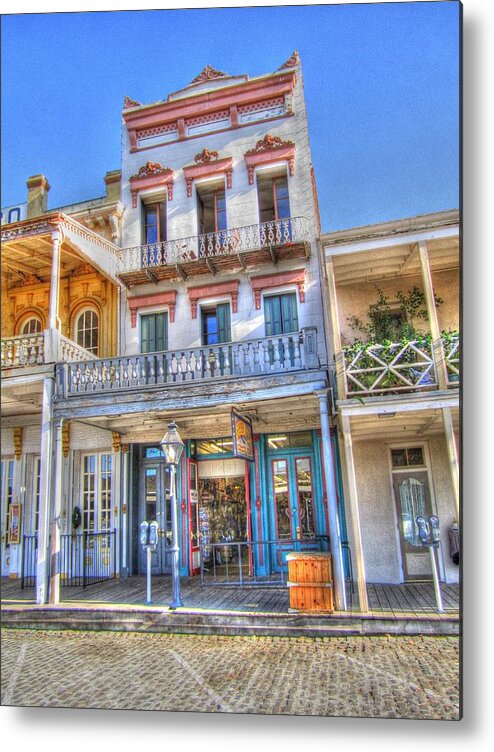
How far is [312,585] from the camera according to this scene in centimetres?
593

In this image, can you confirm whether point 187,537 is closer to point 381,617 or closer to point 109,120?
point 381,617

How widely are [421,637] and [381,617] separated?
0.46 metres

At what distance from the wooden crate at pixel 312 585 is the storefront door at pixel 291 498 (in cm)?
243

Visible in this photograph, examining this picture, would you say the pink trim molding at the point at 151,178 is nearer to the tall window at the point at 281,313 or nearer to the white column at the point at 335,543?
the tall window at the point at 281,313

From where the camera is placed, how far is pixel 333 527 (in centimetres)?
600

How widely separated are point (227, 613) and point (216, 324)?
5.01m

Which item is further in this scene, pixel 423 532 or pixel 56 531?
pixel 56 531

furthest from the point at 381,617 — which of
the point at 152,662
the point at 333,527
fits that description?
the point at 152,662

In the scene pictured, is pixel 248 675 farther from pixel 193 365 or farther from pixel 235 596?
pixel 193 365

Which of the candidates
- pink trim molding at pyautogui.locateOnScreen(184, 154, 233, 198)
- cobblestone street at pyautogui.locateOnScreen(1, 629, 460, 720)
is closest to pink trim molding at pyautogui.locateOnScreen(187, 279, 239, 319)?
pink trim molding at pyautogui.locateOnScreen(184, 154, 233, 198)

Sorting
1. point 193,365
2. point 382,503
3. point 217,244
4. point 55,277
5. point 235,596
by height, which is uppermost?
point 217,244

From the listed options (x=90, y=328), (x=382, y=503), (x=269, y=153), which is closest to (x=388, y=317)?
(x=382, y=503)

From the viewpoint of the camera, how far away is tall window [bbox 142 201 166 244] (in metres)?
9.79

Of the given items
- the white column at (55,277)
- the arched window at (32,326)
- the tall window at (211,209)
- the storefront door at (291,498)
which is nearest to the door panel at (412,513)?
the storefront door at (291,498)
